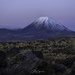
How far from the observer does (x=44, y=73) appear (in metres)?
15.1

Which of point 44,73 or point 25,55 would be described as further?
point 25,55

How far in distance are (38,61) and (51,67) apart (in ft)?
2.53

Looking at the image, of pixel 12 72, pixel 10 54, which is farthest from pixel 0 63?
pixel 10 54

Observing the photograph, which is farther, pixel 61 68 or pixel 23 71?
pixel 61 68

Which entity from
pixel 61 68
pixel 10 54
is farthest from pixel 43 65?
pixel 10 54

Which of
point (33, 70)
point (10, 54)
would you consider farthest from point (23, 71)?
point (10, 54)

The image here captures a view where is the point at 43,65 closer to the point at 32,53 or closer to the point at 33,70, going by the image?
the point at 33,70

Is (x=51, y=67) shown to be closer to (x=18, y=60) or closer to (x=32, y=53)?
(x=32, y=53)

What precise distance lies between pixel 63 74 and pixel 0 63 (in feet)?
12.6

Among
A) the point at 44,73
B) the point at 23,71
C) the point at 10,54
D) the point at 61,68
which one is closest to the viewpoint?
the point at 23,71

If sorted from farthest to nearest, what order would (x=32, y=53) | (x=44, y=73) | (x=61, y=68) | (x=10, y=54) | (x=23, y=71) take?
(x=10, y=54) < (x=32, y=53) < (x=61, y=68) < (x=44, y=73) < (x=23, y=71)

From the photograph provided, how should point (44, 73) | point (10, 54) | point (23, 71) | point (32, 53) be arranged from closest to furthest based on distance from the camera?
point (23, 71)
point (44, 73)
point (32, 53)
point (10, 54)

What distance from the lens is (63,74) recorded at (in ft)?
50.1

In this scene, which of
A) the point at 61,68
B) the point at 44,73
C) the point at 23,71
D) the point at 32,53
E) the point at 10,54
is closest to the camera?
the point at 23,71
